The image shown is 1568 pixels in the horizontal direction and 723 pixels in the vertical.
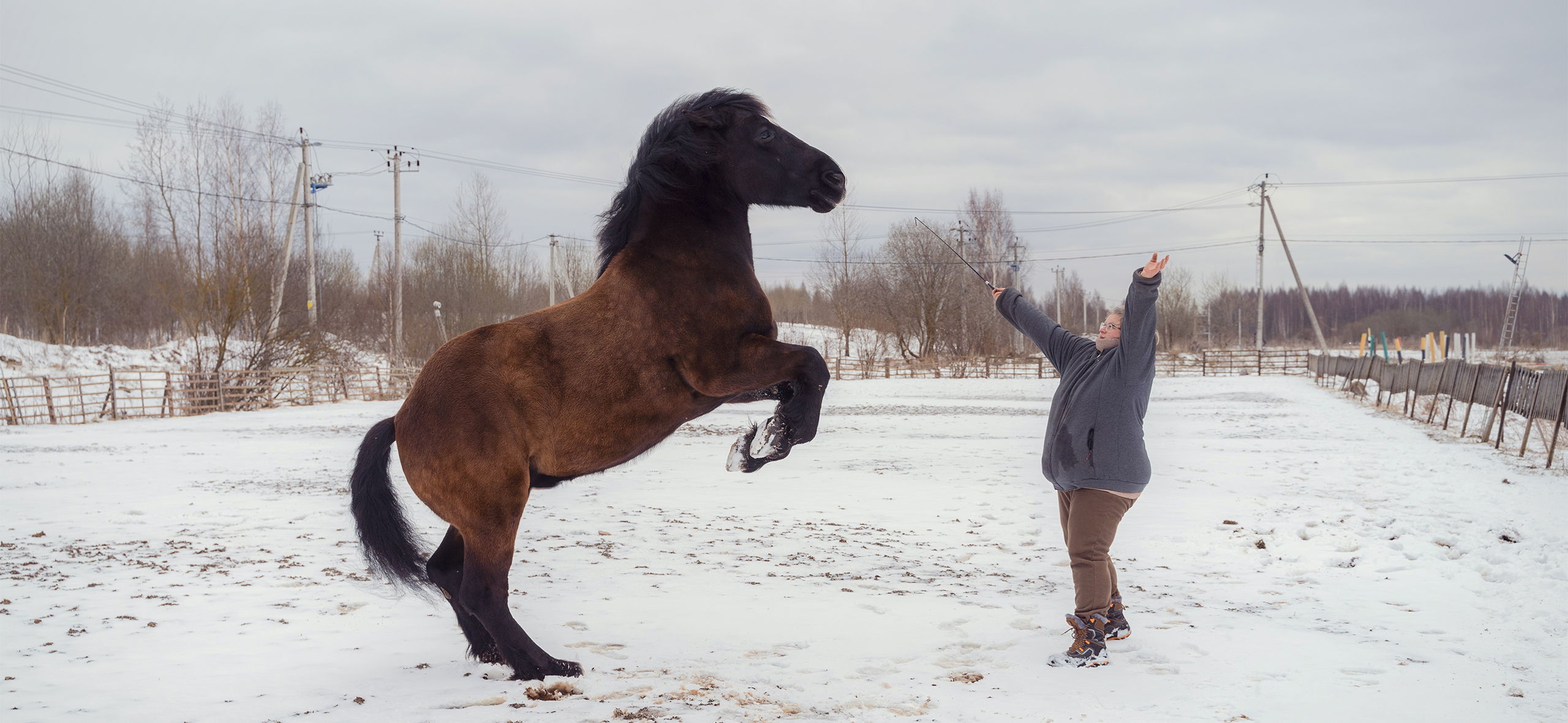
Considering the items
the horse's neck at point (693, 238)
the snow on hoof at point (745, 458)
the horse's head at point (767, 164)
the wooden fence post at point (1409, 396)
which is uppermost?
the horse's head at point (767, 164)

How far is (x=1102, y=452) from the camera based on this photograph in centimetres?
399

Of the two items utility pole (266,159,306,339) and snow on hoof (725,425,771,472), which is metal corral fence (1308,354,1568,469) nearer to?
snow on hoof (725,425,771,472)

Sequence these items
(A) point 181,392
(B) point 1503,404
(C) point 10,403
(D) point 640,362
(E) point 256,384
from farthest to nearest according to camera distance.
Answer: (E) point 256,384 < (A) point 181,392 < (C) point 10,403 < (B) point 1503,404 < (D) point 640,362

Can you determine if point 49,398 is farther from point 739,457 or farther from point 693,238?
point 739,457

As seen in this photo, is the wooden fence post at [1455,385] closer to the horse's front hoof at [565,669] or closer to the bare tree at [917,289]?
the horse's front hoof at [565,669]

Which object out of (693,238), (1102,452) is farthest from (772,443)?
(1102,452)

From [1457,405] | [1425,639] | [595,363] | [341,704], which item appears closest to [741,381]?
[595,363]

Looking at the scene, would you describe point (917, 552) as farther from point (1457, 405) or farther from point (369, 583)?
point (1457, 405)

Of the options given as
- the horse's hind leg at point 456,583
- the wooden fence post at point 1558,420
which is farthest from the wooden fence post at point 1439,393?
the horse's hind leg at point 456,583

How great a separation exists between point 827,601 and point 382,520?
2573 millimetres

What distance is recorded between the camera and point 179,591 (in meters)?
5.38

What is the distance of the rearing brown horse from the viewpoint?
3.16 meters

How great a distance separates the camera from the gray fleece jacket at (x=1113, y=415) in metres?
3.97

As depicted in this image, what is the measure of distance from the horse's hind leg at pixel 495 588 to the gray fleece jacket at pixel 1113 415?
244cm
